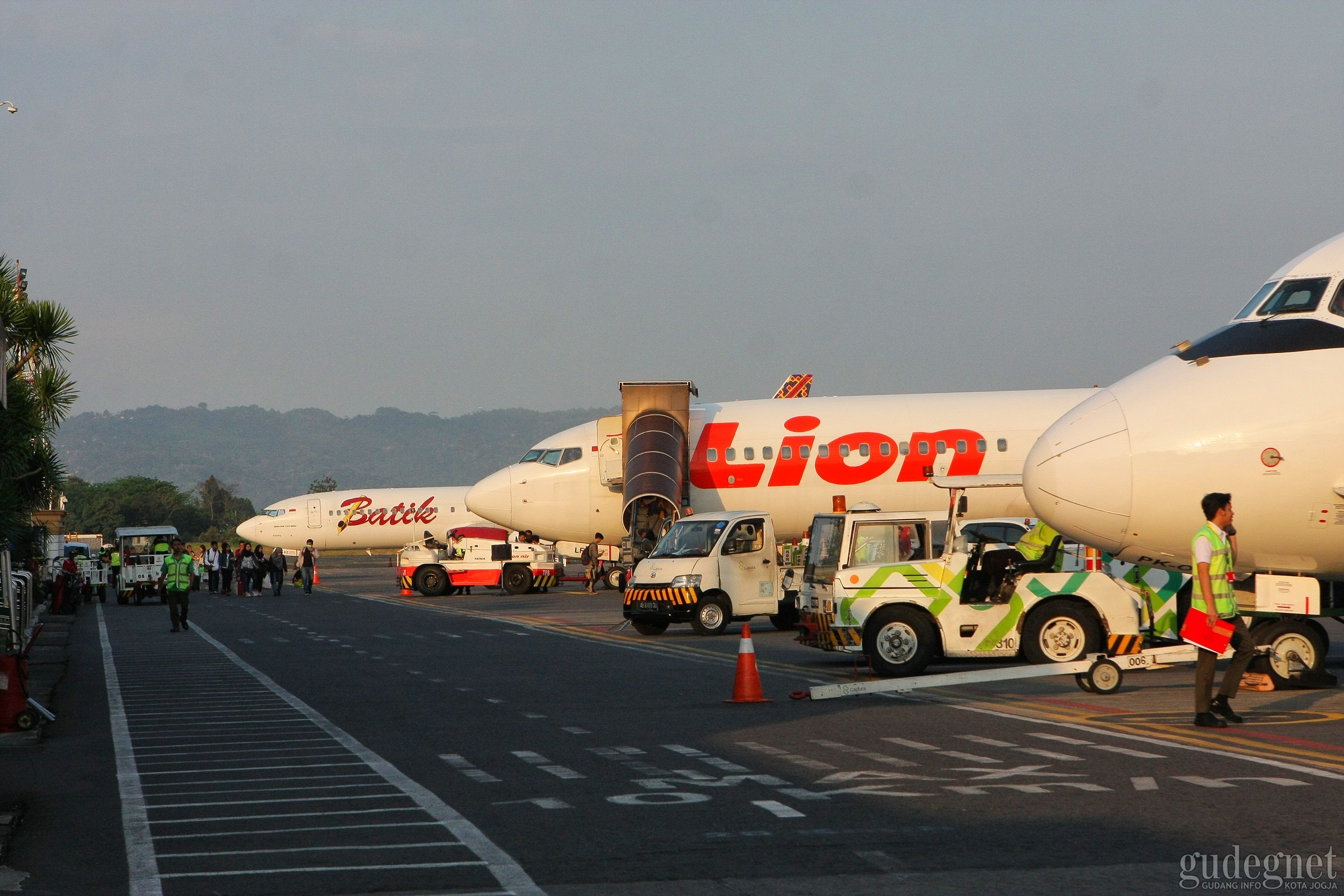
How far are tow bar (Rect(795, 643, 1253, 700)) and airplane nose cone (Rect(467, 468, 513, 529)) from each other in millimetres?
26861

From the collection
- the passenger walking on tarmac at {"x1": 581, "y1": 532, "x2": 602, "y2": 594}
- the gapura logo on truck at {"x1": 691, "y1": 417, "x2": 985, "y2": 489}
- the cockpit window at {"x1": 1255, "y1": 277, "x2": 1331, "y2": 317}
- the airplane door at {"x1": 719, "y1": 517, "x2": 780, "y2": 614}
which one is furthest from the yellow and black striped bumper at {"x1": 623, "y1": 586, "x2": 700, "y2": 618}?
the passenger walking on tarmac at {"x1": 581, "y1": 532, "x2": 602, "y2": 594}

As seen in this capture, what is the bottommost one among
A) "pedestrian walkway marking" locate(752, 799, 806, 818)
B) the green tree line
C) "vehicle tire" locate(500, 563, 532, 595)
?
"pedestrian walkway marking" locate(752, 799, 806, 818)

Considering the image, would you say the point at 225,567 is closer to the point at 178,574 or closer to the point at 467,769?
the point at 178,574

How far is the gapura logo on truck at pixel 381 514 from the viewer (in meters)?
73.9

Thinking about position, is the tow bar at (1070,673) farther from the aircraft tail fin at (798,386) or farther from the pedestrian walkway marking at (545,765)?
the aircraft tail fin at (798,386)

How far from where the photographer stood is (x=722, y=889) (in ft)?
22.3

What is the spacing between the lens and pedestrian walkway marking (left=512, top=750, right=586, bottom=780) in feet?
33.7

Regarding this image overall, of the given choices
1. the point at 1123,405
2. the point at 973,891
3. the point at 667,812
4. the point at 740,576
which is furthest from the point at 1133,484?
the point at 740,576

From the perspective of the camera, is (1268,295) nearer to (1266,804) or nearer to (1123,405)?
(1123,405)

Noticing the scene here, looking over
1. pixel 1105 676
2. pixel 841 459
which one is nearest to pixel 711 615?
pixel 1105 676

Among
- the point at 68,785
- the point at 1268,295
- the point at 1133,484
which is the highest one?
the point at 1268,295

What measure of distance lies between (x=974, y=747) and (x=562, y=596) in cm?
3142

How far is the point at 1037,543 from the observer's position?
18.0m

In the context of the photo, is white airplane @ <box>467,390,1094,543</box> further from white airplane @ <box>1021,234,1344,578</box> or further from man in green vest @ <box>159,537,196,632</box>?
white airplane @ <box>1021,234,1344,578</box>
